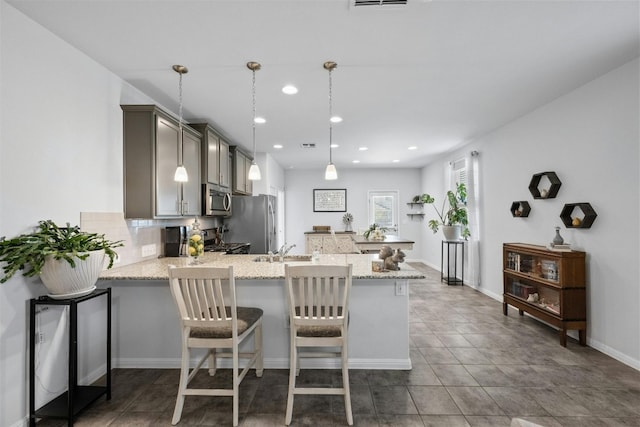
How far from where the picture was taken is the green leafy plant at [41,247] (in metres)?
1.85

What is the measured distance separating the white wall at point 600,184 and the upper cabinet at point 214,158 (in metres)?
4.06

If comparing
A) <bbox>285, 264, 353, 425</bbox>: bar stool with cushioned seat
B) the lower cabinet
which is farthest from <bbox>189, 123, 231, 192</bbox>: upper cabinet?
the lower cabinet

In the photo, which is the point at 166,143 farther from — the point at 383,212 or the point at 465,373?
the point at 383,212

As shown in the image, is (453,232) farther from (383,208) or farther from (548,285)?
(383,208)

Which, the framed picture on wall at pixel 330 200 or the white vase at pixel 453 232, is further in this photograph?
the framed picture on wall at pixel 330 200

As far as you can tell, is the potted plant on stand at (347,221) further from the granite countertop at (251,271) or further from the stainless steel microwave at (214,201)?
the granite countertop at (251,271)

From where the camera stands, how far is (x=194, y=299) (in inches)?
85.6

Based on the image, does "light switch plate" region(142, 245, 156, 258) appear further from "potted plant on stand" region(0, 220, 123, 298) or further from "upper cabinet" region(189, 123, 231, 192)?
"potted plant on stand" region(0, 220, 123, 298)

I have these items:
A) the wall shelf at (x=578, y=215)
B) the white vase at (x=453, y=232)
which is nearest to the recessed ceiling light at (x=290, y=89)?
the wall shelf at (x=578, y=215)

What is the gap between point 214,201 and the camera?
4.37 m

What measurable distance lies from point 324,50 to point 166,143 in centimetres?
180

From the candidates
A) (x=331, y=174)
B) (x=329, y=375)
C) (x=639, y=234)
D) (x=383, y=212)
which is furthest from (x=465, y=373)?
(x=383, y=212)

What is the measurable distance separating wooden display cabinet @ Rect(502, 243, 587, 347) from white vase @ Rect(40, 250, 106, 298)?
403 centimetres

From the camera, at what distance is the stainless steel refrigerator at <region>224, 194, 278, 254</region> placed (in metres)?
5.49
